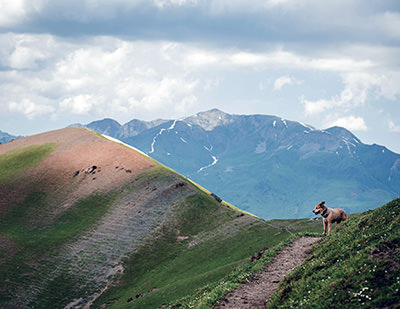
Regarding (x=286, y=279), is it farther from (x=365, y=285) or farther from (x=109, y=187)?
(x=109, y=187)

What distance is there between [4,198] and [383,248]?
10639cm

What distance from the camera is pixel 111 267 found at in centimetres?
7594

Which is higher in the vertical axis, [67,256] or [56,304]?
[67,256]

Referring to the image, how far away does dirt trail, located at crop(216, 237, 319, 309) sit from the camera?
27.8 metres

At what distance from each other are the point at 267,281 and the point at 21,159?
Result: 118038mm

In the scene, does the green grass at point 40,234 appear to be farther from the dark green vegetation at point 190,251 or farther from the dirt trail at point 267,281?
the dirt trail at point 267,281

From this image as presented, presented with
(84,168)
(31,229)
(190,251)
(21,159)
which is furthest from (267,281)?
(21,159)

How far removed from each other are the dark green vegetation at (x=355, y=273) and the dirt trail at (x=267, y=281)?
212cm

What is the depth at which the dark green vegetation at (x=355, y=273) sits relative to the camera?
19688mm

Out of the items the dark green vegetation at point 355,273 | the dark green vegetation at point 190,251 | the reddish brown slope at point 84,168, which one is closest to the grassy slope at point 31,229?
the reddish brown slope at point 84,168

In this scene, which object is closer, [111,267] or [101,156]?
[111,267]

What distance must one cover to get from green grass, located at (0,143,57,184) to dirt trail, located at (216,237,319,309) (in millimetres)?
102180

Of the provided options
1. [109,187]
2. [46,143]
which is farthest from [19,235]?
[46,143]

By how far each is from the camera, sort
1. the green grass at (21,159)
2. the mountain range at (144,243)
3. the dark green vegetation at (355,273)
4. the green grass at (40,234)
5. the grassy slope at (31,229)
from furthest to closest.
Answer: the green grass at (21,159), the grassy slope at (31,229), the green grass at (40,234), the mountain range at (144,243), the dark green vegetation at (355,273)
